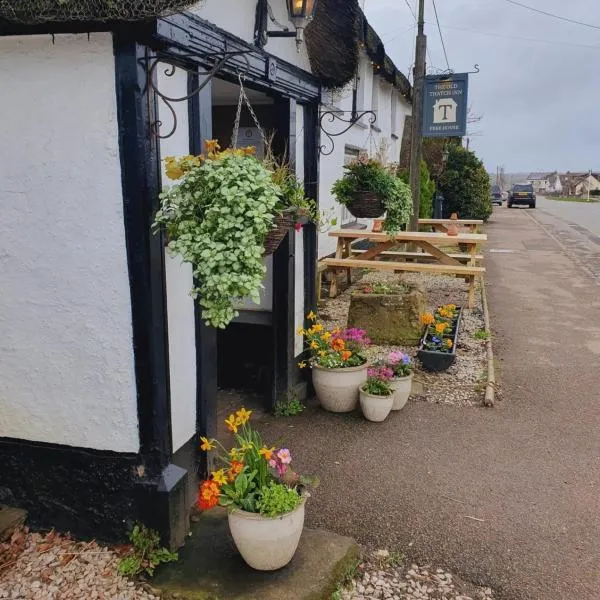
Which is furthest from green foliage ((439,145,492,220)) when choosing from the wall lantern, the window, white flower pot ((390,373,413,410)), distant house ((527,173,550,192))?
distant house ((527,173,550,192))

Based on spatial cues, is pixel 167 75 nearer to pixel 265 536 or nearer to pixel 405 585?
pixel 265 536

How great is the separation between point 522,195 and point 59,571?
43.1 meters

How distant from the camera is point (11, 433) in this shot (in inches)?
140

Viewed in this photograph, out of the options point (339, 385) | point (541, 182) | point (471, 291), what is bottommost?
point (339, 385)

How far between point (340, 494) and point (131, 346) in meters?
1.84

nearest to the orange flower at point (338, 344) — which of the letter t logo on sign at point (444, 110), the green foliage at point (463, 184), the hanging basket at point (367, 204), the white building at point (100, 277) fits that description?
the hanging basket at point (367, 204)

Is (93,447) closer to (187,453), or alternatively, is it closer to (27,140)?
(187,453)

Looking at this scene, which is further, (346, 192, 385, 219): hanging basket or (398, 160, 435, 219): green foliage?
(398, 160, 435, 219): green foliage

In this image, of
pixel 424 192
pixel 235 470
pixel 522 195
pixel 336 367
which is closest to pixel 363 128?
pixel 424 192

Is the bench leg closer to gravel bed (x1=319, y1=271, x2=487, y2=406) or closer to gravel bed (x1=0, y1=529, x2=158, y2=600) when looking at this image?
gravel bed (x1=319, y1=271, x2=487, y2=406)

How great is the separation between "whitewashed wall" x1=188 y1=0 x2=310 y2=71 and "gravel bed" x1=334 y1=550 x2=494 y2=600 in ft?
10.3

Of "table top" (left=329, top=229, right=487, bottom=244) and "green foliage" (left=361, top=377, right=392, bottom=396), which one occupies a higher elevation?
"table top" (left=329, top=229, right=487, bottom=244)

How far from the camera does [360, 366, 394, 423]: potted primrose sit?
523 cm

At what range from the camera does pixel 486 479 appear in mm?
4383
